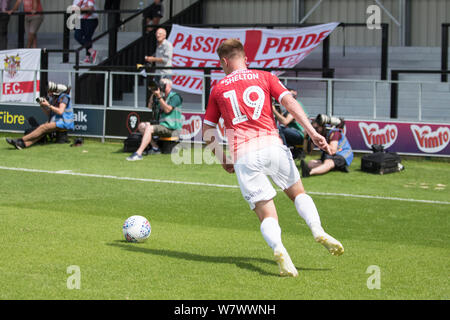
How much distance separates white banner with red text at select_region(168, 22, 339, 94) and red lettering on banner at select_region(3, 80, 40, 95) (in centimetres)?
385

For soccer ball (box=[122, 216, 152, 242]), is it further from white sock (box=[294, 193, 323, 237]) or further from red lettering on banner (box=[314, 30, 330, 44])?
red lettering on banner (box=[314, 30, 330, 44])

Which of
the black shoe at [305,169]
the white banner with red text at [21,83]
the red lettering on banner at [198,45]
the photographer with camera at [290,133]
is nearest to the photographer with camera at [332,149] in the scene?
the black shoe at [305,169]

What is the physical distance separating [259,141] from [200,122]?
10.9m

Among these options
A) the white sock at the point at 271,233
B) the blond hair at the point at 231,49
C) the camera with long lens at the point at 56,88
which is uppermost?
the camera with long lens at the point at 56,88

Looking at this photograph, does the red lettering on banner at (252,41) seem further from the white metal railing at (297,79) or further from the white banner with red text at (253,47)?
the white metal railing at (297,79)

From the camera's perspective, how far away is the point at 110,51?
22109 millimetres

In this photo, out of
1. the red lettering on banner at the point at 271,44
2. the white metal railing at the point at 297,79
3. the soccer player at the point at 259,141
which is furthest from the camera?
the red lettering on banner at the point at 271,44

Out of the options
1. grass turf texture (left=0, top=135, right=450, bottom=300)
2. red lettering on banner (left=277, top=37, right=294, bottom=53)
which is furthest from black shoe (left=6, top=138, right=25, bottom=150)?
red lettering on banner (left=277, top=37, right=294, bottom=53)

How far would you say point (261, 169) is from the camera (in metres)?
6.99

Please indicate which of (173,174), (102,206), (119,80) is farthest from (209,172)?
(119,80)

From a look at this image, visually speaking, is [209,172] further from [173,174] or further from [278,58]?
[278,58]

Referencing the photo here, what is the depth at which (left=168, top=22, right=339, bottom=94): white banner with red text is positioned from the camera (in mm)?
19688

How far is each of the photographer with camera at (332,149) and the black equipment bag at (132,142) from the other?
4.07 metres

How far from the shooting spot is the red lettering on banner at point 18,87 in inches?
787
